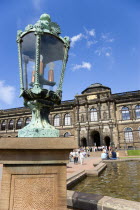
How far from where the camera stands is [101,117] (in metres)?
31.6

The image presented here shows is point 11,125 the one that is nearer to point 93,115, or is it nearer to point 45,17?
point 93,115

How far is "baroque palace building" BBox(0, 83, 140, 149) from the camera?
30078 millimetres

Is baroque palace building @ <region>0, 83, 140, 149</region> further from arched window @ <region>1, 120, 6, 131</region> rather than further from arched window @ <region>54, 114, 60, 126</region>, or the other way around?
arched window @ <region>1, 120, 6, 131</region>

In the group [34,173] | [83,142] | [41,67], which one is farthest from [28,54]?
[83,142]

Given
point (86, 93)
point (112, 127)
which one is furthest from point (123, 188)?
point (86, 93)

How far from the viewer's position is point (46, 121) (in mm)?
2412

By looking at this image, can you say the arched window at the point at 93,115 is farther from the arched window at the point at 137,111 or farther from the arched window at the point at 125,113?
the arched window at the point at 137,111

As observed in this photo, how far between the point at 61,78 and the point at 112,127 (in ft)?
96.0

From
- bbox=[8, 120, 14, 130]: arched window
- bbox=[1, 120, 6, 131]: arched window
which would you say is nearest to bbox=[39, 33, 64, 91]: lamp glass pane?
bbox=[8, 120, 14, 130]: arched window

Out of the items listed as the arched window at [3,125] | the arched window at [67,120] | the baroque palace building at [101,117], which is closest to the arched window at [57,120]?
the baroque palace building at [101,117]

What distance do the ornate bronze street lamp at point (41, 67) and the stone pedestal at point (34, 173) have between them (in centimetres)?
27

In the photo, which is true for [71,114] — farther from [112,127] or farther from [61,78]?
[61,78]

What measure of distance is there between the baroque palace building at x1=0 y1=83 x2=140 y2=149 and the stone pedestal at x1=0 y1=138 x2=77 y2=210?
29000 mm

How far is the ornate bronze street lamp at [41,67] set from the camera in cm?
233
